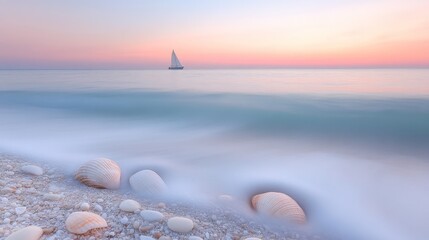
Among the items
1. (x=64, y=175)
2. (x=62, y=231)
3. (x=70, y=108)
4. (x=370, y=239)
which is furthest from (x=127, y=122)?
(x=370, y=239)

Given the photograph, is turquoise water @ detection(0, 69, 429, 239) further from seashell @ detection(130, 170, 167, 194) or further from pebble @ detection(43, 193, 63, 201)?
pebble @ detection(43, 193, 63, 201)

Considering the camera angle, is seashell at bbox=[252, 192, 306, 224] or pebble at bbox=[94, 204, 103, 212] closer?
pebble at bbox=[94, 204, 103, 212]

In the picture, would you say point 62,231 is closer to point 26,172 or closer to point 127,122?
point 26,172

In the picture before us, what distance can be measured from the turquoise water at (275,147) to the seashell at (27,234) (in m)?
1.41

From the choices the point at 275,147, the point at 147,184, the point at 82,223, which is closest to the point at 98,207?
the point at 82,223

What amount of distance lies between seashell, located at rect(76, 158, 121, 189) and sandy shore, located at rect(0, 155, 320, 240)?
7 centimetres

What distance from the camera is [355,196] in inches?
126

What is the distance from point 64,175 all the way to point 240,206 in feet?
7.01

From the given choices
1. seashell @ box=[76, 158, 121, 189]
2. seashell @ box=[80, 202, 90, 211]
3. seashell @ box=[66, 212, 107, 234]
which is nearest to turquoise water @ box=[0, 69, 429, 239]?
seashell @ box=[76, 158, 121, 189]

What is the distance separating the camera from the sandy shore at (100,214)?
2.00 metres

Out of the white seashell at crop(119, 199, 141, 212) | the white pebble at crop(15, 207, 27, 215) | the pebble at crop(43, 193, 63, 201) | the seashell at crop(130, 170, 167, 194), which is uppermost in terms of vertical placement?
the white pebble at crop(15, 207, 27, 215)

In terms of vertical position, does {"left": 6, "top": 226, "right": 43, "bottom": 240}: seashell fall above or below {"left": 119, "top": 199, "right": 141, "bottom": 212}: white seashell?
above

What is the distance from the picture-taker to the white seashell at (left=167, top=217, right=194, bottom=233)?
2.08 metres

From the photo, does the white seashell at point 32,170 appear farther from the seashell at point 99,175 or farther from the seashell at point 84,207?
the seashell at point 84,207
